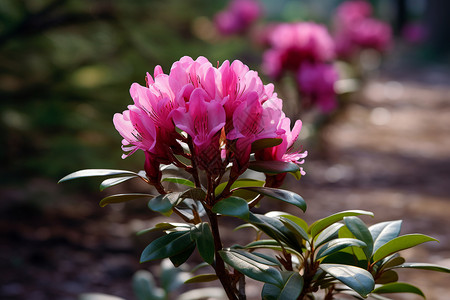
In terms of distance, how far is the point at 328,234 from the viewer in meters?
1.12

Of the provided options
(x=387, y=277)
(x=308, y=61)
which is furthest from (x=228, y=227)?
(x=387, y=277)

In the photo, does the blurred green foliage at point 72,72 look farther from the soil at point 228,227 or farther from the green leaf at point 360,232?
the green leaf at point 360,232

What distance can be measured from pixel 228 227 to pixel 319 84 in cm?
102

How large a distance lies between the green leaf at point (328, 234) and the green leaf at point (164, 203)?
1.07ft

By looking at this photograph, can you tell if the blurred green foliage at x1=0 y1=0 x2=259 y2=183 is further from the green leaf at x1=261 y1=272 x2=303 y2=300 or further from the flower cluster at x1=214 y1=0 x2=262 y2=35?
the flower cluster at x1=214 y1=0 x2=262 y2=35

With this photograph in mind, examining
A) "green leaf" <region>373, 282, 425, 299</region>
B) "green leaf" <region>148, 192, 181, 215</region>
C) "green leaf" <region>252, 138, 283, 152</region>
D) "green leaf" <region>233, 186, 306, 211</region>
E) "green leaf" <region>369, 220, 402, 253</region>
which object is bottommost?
"green leaf" <region>373, 282, 425, 299</region>

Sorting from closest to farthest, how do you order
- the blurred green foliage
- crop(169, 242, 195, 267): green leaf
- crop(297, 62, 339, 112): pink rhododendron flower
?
crop(169, 242, 195, 267): green leaf → the blurred green foliage → crop(297, 62, 339, 112): pink rhododendron flower

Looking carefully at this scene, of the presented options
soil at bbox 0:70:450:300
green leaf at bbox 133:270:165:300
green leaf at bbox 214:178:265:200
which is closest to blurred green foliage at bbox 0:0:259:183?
soil at bbox 0:70:450:300

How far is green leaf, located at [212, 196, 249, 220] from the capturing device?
0.87m

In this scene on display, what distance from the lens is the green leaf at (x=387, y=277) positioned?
114cm

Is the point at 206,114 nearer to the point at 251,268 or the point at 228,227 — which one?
the point at 251,268

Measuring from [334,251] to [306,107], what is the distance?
8.27 feet

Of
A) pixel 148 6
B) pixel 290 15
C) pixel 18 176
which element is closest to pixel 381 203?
pixel 148 6

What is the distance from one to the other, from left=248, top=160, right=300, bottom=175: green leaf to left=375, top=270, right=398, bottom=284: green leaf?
0.36 m
